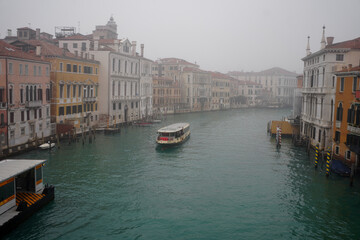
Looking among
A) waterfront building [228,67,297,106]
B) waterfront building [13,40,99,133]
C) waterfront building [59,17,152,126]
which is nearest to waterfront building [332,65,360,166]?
waterfront building [13,40,99,133]

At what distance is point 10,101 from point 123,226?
15733 millimetres

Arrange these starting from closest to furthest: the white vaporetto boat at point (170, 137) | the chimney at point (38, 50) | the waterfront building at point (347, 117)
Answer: the waterfront building at point (347, 117)
the white vaporetto boat at point (170, 137)
the chimney at point (38, 50)

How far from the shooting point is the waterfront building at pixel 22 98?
24.1 meters

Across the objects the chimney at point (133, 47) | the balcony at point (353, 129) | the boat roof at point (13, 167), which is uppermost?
the chimney at point (133, 47)

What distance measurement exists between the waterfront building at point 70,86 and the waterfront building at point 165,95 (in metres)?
23.4

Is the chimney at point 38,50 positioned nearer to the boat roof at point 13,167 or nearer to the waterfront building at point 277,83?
the boat roof at point 13,167

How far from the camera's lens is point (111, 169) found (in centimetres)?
2227

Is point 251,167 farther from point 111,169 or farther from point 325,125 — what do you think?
point 111,169

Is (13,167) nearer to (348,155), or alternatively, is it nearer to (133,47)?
(348,155)

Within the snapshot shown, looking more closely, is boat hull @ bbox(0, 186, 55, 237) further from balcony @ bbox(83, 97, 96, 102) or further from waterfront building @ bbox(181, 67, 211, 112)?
waterfront building @ bbox(181, 67, 211, 112)

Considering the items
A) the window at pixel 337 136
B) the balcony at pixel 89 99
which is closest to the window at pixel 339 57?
the window at pixel 337 136

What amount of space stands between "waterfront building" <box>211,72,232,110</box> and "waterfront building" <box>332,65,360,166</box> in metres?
61.0

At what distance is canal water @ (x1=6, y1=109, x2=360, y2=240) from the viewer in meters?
13.6

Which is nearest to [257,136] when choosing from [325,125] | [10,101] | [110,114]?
[325,125]
